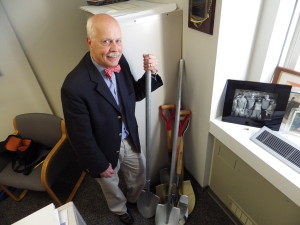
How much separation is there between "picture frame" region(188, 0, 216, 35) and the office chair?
1.18m

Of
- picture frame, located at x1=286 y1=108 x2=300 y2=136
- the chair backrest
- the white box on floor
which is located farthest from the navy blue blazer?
picture frame, located at x1=286 y1=108 x2=300 y2=136

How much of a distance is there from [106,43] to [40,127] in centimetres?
117

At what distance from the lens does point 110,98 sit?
1.13m

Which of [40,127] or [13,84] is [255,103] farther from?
[13,84]

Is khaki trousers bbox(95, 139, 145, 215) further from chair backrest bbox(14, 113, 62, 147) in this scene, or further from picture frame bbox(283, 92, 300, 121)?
picture frame bbox(283, 92, 300, 121)

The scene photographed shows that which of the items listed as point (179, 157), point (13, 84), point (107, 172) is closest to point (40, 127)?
point (13, 84)

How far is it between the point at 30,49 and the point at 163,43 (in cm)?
117

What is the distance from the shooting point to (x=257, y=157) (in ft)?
3.67

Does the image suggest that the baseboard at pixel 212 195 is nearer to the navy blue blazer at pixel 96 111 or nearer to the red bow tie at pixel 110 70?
the navy blue blazer at pixel 96 111

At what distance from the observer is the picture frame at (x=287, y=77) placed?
114 centimetres

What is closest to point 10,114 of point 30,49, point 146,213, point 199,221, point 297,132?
point 30,49

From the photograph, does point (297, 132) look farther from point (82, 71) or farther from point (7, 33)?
point (7, 33)

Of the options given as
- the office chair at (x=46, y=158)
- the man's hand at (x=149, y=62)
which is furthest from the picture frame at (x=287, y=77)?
the office chair at (x=46, y=158)

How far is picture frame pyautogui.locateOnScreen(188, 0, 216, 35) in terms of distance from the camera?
104 cm
